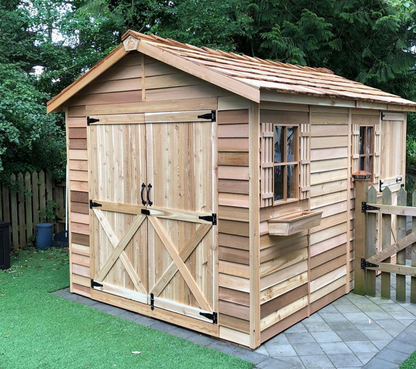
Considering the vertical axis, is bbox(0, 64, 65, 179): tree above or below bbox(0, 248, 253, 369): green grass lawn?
above

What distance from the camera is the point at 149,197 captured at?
5137 mm

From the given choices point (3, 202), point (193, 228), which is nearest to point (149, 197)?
point (193, 228)

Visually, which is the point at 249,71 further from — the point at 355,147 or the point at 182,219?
the point at 355,147

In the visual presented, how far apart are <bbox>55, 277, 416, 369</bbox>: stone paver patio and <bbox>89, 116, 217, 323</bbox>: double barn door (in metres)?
0.34

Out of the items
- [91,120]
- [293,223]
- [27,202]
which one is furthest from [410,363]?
[27,202]

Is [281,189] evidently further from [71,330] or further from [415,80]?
[415,80]

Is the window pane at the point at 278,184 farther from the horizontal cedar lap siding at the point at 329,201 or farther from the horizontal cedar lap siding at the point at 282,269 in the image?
the horizontal cedar lap siding at the point at 329,201

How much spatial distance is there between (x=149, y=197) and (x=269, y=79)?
179 centimetres

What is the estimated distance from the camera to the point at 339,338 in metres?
4.61

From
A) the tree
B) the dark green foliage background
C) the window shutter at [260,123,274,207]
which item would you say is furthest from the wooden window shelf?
the dark green foliage background

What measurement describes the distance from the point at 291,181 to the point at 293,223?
565mm

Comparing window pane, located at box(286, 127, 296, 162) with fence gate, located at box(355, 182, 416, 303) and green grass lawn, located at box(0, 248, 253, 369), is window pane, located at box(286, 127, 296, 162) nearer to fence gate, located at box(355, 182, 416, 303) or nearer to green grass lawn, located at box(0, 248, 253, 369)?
fence gate, located at box(355, 182, 416, 303)

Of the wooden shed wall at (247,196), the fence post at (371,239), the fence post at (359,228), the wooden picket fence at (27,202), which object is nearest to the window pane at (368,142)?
the wooden shed wall at (247,196)

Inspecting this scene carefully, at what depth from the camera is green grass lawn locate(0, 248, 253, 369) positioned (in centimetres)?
413
